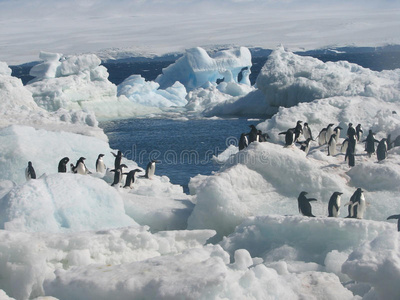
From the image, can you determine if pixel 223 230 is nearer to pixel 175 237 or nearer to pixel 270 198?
pixel 270 198

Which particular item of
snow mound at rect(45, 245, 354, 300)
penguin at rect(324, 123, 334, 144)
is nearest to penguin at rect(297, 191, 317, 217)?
snow mound at rect(45, 245, 354, 300)

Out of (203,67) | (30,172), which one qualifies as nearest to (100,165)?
(30,172)

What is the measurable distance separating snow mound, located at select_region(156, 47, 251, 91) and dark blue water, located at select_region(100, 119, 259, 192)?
979cm

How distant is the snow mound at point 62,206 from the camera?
6.66 metres

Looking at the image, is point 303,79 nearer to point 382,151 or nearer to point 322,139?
point 322,139

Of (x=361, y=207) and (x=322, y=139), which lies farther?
(x=322, y=139)

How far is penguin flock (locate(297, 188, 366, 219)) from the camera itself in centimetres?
860

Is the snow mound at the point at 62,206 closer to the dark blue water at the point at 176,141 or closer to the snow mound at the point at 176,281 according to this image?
the snow mound at the point at 176,281

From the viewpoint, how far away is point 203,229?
7734mm

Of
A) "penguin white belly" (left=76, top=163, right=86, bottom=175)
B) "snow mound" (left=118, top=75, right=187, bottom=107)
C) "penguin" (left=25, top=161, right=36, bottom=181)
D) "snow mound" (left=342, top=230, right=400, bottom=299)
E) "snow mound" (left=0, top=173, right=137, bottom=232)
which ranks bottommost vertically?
"snow mound" (left=118, top=75, right=187, bottom=107)

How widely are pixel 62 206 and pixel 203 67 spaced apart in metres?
32.1

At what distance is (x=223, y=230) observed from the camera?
8.29 meters

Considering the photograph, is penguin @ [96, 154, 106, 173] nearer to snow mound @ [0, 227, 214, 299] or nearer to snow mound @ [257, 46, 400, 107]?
snow mound @ [0, 227, 214, 299]

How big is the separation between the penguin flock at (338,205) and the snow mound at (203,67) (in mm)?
29284
